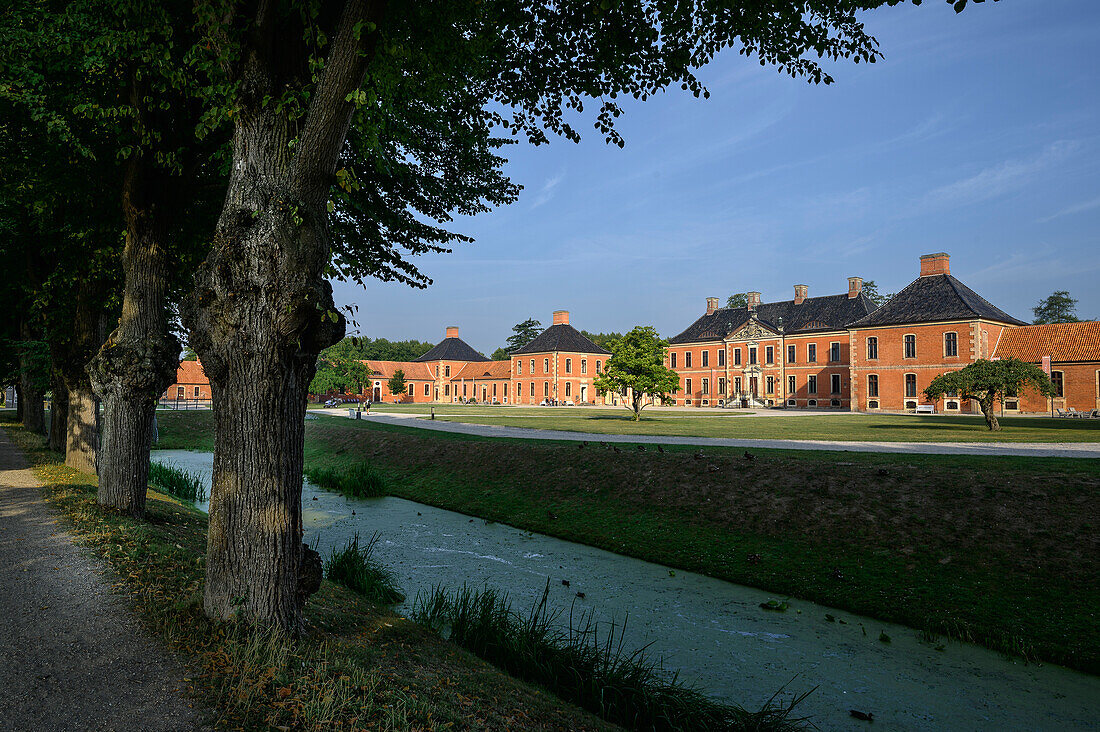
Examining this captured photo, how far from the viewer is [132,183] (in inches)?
320

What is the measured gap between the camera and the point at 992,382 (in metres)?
20.4

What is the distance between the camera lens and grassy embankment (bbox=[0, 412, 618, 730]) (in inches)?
136

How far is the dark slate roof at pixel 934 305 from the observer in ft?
127

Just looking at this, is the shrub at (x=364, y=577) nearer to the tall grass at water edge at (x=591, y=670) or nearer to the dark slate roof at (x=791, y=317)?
the tall grass at water edge at (x=591, y=670)

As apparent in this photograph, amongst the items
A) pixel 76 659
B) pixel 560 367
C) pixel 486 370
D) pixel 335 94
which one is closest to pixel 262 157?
pixel 335 94

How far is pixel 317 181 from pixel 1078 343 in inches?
1804

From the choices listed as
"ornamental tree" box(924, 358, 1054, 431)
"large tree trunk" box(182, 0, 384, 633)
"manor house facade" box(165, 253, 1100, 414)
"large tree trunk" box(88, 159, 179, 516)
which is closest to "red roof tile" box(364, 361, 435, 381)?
"manor house facade" box(165, 253, 1100, 414)

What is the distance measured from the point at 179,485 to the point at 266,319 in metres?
11.8

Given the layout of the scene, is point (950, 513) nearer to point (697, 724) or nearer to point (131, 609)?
point (697, 724)

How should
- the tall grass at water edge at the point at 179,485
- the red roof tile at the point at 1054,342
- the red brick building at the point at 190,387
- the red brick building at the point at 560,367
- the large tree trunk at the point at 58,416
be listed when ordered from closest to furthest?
the tall grass at water edge at the point at 179,485 < the large tree trunk at the point at 58,416 < the red roof tile at the point at 1054,342 < the red brick building at the point at 560,367 < the red brick building at the point at 190,387

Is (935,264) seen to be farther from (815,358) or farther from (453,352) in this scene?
(453,352)

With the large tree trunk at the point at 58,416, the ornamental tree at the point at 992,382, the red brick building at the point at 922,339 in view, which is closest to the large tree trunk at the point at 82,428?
the large tree trunk at the point at 58,416

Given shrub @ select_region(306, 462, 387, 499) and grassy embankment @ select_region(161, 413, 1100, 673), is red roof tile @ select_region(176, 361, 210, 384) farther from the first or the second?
grassy embankment @ select_region(161, 413, 1100, 673)

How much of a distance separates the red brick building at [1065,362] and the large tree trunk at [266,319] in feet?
131
